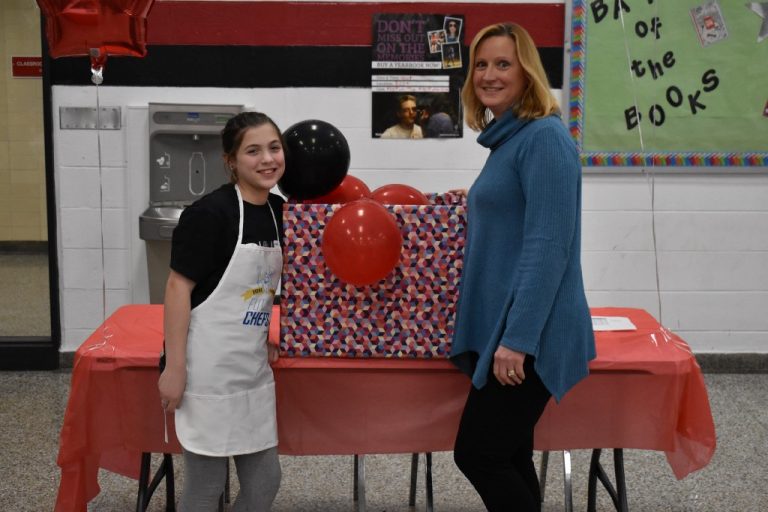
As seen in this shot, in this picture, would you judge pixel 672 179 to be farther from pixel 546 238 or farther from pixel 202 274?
pixel 202 274

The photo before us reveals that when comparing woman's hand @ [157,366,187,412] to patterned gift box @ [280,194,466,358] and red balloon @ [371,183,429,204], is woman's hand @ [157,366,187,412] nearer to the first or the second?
patterned gift box @ [280,194,466,358]

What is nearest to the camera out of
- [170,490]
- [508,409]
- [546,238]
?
[546,238]

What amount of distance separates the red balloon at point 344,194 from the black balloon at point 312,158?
0.29ft

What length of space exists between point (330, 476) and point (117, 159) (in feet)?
6.24

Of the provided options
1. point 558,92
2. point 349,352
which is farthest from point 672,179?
point 349,352

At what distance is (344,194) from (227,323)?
0.55m

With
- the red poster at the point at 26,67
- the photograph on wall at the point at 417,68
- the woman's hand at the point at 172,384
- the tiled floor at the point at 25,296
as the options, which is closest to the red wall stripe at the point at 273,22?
the photograph on wall at the point at 417,68

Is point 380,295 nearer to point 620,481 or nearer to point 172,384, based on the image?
point 172,384

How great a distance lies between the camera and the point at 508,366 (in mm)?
1794

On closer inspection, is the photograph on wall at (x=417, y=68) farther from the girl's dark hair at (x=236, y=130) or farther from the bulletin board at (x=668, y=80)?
the girl's dark hair at (x=236, y=130)

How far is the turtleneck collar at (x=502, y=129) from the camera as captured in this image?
6.05ft

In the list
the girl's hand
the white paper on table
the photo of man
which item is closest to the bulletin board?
the photo of man

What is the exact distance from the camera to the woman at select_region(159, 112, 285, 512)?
187cm

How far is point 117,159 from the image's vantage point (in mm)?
4000
